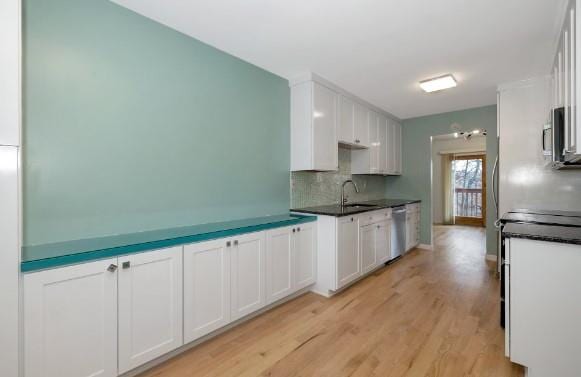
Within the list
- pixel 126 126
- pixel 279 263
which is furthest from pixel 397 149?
pixel 126 126

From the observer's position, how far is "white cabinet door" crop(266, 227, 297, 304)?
2447 millimetres

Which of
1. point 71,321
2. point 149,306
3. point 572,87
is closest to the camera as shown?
point 71,321

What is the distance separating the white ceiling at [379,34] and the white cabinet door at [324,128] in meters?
0.22

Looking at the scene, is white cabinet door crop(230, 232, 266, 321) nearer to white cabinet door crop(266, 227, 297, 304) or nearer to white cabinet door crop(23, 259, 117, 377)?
white cabinet door crop(266, 227, 297, 304)

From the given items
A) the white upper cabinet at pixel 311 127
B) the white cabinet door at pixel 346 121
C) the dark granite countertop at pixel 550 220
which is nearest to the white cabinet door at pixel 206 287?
the white upper cabinet at pixel 311 127

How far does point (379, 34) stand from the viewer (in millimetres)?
2229

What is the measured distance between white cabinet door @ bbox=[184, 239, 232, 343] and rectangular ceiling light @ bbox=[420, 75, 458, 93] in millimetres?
2916

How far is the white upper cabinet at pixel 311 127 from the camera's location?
3041 millimetres

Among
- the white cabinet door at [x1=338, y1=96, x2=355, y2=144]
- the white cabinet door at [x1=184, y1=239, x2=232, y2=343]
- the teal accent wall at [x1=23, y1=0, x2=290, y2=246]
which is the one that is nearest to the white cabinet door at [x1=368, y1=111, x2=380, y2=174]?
the white cabinet door at [x1=338, y1=96, x2=355, y2=144]

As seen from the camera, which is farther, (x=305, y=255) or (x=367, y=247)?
(x=367, y=247)

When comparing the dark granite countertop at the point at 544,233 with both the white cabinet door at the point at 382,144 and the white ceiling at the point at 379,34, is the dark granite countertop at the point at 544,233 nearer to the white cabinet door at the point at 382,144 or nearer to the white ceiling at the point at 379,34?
the white ceiling at the point at 379,34

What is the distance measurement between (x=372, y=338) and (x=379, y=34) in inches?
97.1

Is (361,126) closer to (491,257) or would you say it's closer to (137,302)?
(491,257)

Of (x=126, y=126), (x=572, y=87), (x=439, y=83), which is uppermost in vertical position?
(x=439, y=83)
